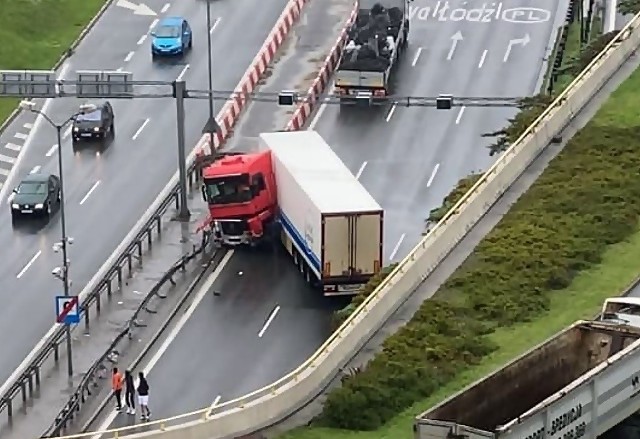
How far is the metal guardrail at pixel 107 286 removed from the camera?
54.2 m

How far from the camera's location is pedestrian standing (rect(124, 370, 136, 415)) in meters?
52.0

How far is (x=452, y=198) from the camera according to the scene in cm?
6644

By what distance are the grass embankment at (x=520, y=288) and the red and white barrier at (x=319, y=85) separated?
12860mm

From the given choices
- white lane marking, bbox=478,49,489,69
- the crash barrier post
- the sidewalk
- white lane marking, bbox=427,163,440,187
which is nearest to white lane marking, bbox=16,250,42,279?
the crash barrier post

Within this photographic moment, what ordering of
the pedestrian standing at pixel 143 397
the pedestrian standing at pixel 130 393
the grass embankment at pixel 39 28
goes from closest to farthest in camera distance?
the pedestrian standing at pixel 143 397 → the pedestrian standing at pixel 130 393 → the grass embankment at pixel 39 28

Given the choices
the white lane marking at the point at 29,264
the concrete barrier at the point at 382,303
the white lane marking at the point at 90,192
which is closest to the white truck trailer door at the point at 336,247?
the concrete barrier at the point at 382,303

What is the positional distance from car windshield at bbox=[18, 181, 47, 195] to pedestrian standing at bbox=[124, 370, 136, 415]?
59.5 feet

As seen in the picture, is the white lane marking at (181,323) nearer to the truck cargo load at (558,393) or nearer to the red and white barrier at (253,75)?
the red and white barrier at (253,75)

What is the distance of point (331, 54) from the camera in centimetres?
8344

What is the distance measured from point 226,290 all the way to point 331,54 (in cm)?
2386

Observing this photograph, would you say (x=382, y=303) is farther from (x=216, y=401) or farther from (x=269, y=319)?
(x=216, y=401)

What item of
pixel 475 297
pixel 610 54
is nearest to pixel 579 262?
pixel 475 297

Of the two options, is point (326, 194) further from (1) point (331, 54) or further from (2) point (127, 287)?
(1) point (331, 54)

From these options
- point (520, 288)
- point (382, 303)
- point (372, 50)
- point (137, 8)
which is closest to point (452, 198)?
point (520, 288)
